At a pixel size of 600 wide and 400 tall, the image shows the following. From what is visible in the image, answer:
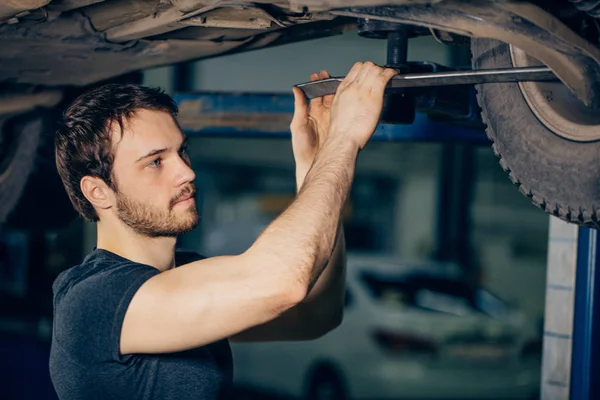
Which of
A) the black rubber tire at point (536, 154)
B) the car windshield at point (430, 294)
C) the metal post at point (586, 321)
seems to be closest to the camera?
the black rubber tire at point (536, 154)

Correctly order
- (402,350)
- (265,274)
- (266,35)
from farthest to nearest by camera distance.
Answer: (402,350) < (266,35) < (265,274)

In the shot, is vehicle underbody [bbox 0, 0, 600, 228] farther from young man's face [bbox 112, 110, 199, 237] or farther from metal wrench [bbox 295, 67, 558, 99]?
young man's face [bbox 112, 110, 199, 237]

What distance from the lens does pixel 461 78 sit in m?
1.19

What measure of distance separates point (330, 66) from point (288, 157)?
1318 mm

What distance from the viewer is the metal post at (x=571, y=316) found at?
2.05 m

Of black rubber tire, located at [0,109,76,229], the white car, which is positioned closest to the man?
black rubber tire, located at [0,109,76,229]

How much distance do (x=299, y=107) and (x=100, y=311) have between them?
1.77 feet

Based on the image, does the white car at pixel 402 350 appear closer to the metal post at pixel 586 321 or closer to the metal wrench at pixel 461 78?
the metal post at pixel 586 321

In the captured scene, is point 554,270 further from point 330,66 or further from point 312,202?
point 330,66

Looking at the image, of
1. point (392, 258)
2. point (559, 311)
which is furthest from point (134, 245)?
point (392, 258)

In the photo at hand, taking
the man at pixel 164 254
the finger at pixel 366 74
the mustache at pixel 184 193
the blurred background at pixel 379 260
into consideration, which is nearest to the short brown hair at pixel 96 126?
the man at pixel 164 254

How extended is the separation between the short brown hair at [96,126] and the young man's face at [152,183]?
23 mm

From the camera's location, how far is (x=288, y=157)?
8.44 meters

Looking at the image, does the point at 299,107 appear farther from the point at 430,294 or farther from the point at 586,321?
the point at 430,294
